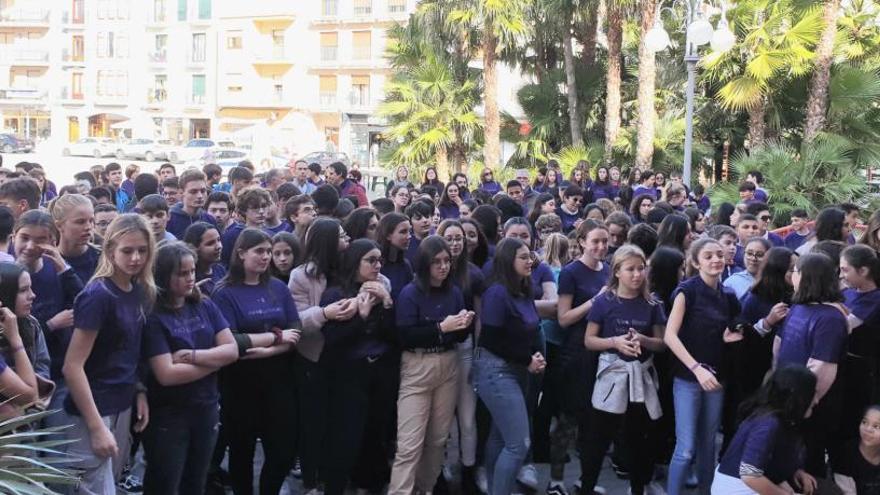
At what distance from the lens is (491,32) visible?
992 inches

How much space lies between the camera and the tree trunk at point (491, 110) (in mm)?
25750

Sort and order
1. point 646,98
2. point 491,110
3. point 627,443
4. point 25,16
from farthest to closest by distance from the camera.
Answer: point 25,16
point 491,110
point 646,98
point 627,443

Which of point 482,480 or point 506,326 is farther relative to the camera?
point 482,480

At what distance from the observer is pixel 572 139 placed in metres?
25.1

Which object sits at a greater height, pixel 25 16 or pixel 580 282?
pixel 25 16

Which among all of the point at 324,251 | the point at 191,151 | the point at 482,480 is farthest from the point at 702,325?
the point at 191,151

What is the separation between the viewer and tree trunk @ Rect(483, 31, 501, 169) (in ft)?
84.5

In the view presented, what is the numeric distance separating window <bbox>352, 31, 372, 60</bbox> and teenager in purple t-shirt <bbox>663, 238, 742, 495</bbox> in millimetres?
47338

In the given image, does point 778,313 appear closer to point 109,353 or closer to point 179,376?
point 179,376

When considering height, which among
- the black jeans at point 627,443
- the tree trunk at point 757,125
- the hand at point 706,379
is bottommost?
the black jeans at point 627,443

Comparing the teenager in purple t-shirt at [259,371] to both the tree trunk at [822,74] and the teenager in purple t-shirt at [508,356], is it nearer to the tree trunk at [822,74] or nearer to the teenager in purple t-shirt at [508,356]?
the teenager in purple t-shirt at [508,356]

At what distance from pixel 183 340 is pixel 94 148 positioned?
50.9m

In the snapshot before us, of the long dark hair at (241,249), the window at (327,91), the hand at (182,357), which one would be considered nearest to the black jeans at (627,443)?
the long dark hair at (241,249)

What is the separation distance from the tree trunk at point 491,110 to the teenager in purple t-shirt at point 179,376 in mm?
20350
